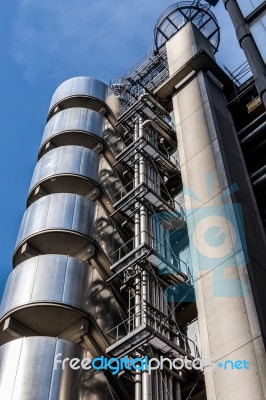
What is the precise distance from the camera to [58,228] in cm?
2609

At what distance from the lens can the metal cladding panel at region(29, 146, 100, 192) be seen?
3025 cm

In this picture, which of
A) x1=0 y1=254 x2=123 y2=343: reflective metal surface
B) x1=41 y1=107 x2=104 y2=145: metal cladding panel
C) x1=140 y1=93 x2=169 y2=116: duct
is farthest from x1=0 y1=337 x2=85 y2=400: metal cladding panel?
x1=140 y1=93 x2=169 y2=116: duct

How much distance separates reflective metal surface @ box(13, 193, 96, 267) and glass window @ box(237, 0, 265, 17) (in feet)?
38.9

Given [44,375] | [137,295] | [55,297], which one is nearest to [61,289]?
[55,297]

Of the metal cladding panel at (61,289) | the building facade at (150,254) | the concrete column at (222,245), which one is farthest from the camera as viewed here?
the metal cladding panel at (61,289)

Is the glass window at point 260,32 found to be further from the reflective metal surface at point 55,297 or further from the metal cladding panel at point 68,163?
the reflective metal surface at point 55,297

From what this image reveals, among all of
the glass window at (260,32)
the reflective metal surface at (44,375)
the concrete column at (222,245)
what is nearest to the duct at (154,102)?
the concrete column at (222,245)

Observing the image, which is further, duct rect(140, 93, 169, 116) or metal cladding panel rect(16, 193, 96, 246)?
duct rect(140, 93, 169, 116)

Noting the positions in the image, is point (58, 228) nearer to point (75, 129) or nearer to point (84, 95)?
point (75, 129)

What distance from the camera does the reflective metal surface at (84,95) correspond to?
37.1 meters

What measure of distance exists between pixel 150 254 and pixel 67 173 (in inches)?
368

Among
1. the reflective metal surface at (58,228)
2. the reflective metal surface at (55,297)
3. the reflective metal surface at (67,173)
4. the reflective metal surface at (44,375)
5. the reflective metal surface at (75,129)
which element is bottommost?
the reflective metal surface at (44,375)

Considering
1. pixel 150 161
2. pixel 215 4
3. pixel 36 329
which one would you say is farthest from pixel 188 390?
pixel 215 4

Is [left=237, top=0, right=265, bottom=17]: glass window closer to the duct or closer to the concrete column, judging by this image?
the concrete column
